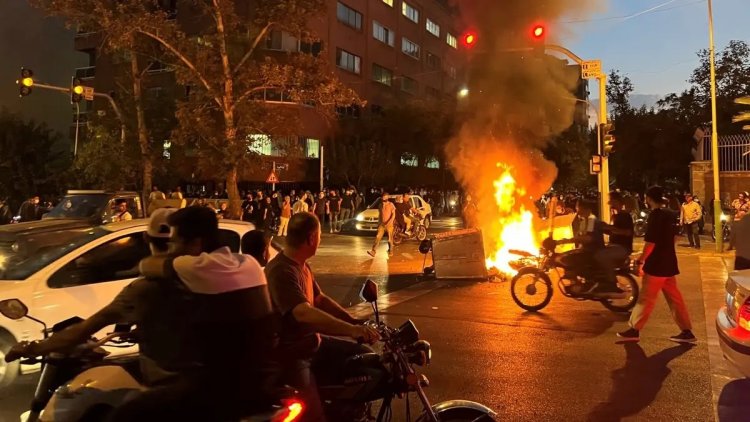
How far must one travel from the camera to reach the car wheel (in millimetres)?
5043

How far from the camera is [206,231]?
2.69 meters

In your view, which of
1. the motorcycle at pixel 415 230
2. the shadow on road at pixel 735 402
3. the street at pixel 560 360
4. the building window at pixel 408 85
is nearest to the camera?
the shadow on road at pixel 735 402

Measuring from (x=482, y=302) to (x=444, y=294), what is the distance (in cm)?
95

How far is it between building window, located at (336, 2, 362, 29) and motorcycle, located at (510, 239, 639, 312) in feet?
112

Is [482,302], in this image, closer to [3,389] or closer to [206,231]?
[3,389]

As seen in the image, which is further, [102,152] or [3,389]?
[102,152]

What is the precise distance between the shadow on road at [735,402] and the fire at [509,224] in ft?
22.5

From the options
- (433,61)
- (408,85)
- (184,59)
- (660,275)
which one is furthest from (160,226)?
(433,61)

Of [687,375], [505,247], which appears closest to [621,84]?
[505,247]

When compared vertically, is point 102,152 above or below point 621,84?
below

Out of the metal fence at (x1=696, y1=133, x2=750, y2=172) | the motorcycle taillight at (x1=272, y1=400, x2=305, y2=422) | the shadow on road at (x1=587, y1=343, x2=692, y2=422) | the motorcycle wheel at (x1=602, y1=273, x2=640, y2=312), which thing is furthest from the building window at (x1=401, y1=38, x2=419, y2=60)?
the motorcycle taillight at (x1=272, y1=400, x2=305, y2=422)

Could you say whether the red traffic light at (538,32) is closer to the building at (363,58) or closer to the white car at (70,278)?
the white car at (70,278)

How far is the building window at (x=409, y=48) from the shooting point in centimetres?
4975

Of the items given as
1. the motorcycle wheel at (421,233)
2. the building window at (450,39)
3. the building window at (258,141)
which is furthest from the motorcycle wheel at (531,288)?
the building window at (450,39)
